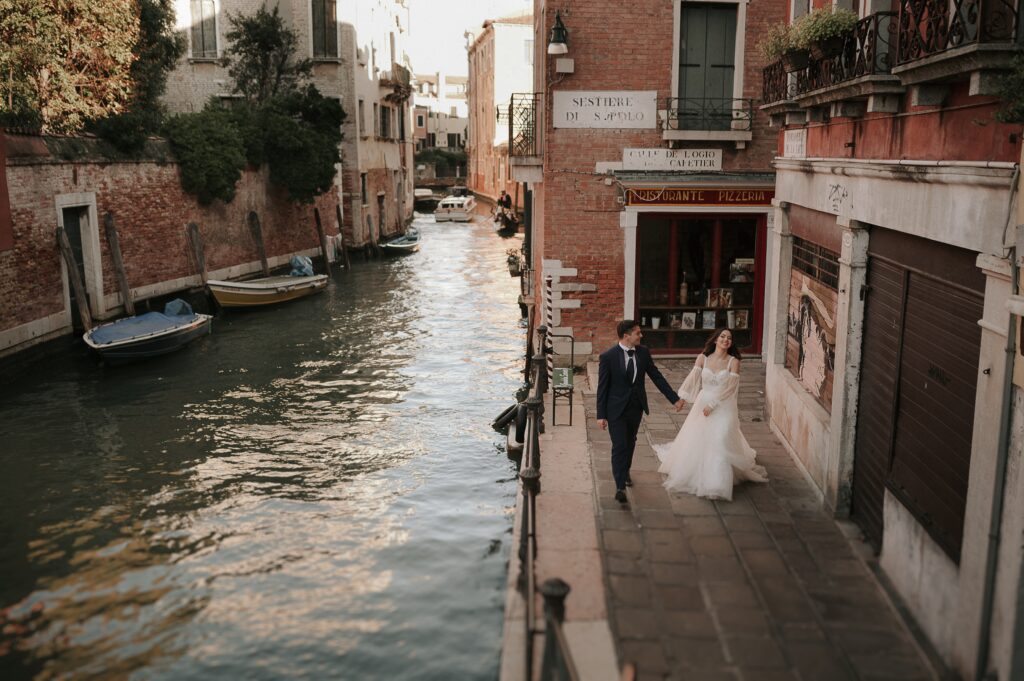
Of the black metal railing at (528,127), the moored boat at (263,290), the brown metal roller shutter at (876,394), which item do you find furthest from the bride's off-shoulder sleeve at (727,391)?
the moored boat at (263,290)

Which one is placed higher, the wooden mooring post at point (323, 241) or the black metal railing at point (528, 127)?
the black metal railing at point (528, 127)

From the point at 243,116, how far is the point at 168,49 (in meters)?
5.17

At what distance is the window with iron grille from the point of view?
27.3ft

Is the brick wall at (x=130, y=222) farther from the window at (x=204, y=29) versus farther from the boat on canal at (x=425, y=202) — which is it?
the boat on canal at (x=425, y=202)

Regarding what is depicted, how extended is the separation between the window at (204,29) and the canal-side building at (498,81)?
60.0 ft

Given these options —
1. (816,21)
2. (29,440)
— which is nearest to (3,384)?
(29,440)

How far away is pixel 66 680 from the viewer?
22.3 ft

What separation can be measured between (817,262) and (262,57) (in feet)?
93.9

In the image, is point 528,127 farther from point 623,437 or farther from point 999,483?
point 999,483

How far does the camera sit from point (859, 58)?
22.2ft

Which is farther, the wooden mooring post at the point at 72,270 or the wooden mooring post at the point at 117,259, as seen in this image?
the wooden mooring post at the point at 117,259

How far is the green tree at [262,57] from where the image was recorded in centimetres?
3228

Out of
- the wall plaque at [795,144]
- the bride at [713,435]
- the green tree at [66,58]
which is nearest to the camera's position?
the bride at [713,435]

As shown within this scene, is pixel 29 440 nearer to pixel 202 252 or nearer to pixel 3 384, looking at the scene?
pixel 3 384
